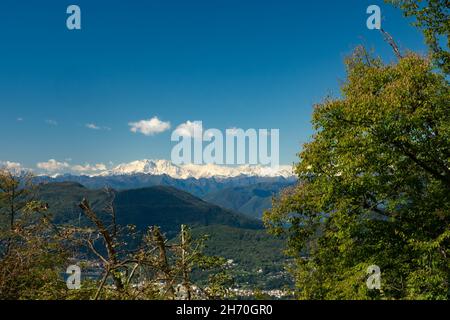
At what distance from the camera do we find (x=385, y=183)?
22.9 m

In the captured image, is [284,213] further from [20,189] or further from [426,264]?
[20,189]

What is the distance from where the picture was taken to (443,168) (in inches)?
878

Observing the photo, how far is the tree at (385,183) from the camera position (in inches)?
→ 785

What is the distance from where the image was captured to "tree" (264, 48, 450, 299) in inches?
785

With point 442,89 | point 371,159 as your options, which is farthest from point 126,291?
point 442,89

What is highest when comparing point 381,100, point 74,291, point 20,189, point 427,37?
point 427,37

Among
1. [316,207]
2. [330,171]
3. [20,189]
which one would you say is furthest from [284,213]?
[20,189]
